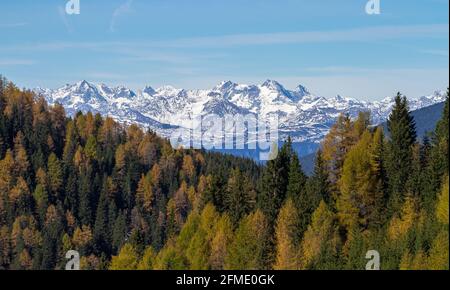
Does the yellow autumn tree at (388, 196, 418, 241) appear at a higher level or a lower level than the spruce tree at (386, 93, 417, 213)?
lower

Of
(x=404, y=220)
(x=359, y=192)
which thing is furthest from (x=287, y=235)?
(x=404, y=220)

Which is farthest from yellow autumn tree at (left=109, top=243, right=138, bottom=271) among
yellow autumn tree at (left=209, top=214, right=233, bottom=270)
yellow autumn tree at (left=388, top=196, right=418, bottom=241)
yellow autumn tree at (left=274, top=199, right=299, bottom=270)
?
yellow autumn tree at (left=388, top=196, right=418, bottom=241)

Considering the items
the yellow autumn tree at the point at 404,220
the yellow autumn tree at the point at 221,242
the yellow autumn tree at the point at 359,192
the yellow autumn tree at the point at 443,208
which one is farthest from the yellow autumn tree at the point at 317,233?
the yellow autumn tree at the point at 443,208

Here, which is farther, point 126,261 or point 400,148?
point 126,261

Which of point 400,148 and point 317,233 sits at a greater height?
point 400,148

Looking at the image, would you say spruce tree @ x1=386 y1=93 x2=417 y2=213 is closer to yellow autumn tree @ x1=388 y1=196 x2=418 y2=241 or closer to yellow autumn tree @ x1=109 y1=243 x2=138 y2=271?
yellow autumn tree @ x1=388 y1=196 x2=418 y2=241

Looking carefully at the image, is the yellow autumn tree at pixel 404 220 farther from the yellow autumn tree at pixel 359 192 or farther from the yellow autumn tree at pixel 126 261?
the yellow autumn tree at pixel 126 261

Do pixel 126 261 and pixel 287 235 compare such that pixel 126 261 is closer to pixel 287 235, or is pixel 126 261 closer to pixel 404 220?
pixel 287 235
